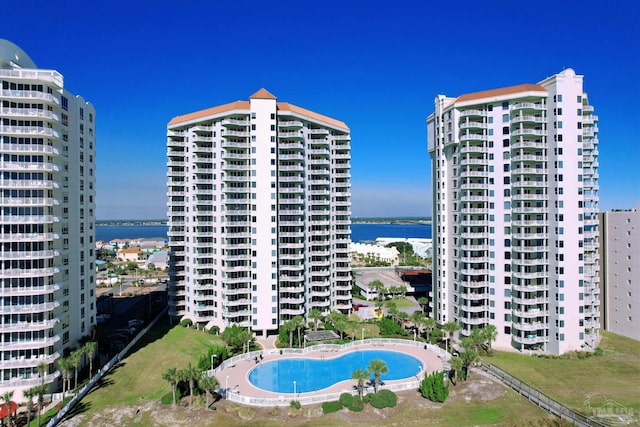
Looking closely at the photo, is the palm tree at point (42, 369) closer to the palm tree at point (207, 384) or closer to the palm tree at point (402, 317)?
the palm tree at point (207, 384)

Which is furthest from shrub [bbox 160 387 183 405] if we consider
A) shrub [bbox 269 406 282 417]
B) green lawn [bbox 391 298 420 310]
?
green lawn [bbox 391 298 420 310]

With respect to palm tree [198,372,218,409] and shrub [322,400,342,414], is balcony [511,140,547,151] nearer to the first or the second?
shrub [322,400,342,414]

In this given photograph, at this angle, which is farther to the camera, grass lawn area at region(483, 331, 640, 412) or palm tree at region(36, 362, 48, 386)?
grass lawn area at region(483, 331, 640, 412)

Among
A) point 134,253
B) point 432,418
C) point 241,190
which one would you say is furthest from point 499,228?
point 134,253

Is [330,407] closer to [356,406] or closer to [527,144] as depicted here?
[356,406]

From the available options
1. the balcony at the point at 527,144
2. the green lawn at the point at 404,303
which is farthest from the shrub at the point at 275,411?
the green lawn at the point at 404,303
